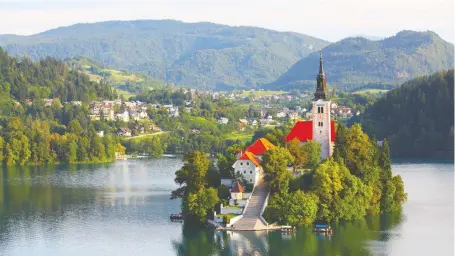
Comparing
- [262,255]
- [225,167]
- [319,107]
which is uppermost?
[319,107]

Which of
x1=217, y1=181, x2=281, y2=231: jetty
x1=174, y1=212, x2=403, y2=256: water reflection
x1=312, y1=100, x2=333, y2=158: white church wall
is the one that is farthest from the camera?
x1=312, y1=100, x2=333, y2=158: white church wall

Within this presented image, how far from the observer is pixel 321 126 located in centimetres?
6525

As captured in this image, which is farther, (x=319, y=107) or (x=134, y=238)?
(x=319, y=107)

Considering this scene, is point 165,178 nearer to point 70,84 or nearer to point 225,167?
point 225,167

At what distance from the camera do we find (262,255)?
49188 millimetres

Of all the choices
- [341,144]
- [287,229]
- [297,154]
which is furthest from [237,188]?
[341,144]

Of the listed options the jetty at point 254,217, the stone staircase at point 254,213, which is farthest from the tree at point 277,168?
the jetty at point 254,217

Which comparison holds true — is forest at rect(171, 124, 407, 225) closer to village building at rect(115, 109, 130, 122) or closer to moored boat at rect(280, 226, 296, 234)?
moored boat at rect(280, 226, 296, 234)

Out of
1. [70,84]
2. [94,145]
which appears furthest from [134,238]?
[70,84]

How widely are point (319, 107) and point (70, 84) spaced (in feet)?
347

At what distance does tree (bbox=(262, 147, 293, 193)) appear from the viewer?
58.6 m

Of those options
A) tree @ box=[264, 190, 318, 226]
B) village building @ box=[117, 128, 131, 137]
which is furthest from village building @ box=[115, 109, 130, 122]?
tree @ box=[264, 190, 318, 226]

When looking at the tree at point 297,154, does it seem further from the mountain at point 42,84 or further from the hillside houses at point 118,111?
the hillside houses at point 118,111

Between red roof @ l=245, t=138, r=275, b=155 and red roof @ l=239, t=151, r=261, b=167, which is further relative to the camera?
red roof @ l=245, t=138, r=275, b=155
